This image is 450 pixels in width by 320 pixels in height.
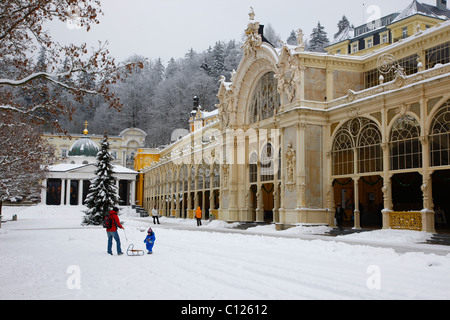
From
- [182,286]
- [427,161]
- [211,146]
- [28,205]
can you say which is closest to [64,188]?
[28,205]

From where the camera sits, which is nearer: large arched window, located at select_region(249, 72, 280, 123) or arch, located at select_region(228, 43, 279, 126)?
large arched window, located at select_region(249, 72, 280, 123)

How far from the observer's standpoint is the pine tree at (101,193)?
36906 mm

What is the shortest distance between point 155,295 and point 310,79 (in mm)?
23120

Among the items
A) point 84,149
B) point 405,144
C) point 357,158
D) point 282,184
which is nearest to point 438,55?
point 405,144

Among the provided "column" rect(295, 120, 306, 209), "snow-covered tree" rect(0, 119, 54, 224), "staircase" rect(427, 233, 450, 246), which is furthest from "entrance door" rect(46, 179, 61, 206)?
"staircase" rect(427, 233, 450, 246)

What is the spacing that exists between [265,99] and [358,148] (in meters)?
10.6

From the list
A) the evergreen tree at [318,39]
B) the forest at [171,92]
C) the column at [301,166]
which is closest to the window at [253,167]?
the column at [301,166]

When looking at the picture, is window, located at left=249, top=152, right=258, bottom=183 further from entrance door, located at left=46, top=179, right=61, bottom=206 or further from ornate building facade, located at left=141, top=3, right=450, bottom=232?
entrance door, located at left=46, top=179, right=61, bottom=206

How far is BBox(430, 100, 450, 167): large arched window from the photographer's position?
20375 millimetres

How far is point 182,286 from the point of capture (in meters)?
8.99

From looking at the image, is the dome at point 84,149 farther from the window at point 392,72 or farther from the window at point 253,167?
the window at point 392,72

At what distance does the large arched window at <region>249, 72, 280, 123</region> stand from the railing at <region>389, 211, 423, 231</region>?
1257 cm

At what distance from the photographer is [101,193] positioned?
36688 mm

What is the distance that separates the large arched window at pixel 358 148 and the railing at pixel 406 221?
8.99ft
